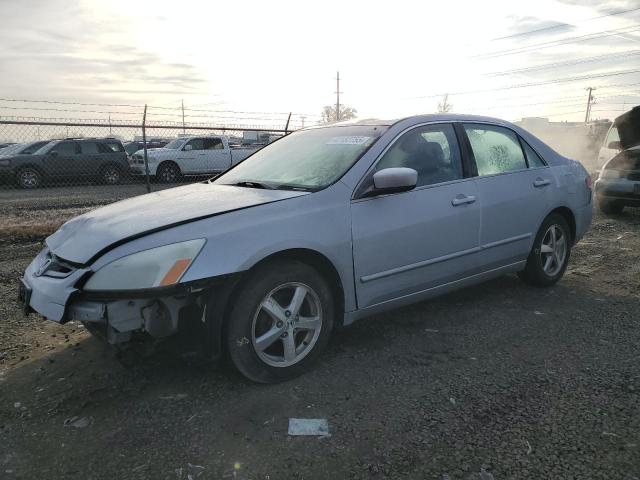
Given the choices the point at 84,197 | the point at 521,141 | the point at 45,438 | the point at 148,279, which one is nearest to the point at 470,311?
the point at 521,141

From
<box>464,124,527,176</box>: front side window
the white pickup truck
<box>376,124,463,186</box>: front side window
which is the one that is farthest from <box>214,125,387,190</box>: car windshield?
the white pickup truck

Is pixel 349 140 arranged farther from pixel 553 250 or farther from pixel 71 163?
pixel 71 163

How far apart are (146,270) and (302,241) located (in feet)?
2.92

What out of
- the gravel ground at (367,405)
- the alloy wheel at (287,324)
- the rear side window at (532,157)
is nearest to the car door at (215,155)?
the gravel ground at (367,405)

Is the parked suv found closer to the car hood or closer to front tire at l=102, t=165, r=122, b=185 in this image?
front tire at l=102, t=165, r=122, b=185

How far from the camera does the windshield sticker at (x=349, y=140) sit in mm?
3732

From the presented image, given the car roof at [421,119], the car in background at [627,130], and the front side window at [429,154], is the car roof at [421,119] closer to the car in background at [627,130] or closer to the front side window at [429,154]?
the front side window at [429,154]

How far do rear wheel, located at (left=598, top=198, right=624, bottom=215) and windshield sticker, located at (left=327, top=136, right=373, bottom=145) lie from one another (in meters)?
6.94

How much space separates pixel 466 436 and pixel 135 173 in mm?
17203

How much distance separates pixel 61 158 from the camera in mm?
16359

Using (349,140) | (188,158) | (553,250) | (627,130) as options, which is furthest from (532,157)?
(188,158)

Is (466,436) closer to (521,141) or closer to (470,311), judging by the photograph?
(470,311)

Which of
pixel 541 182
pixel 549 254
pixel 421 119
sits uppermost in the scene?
pixel 421 119

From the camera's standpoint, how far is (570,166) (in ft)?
16.7
